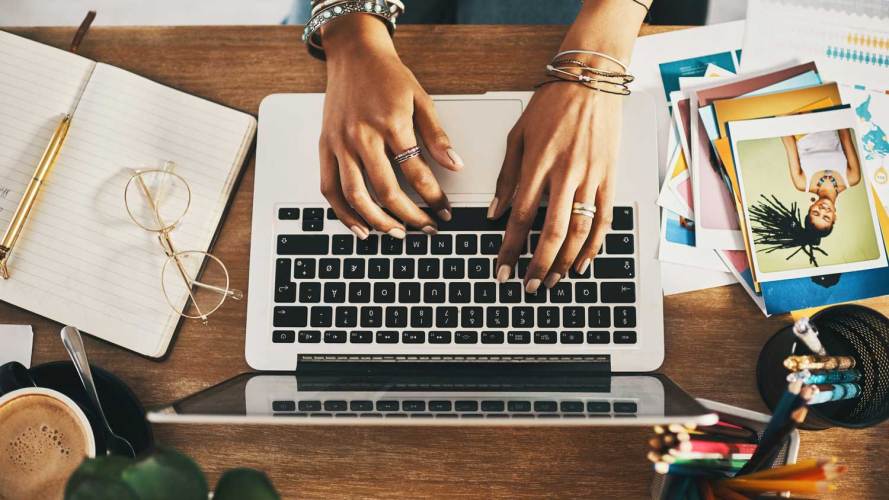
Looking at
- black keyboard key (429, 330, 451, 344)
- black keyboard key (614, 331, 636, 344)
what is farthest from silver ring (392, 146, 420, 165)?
black keyboard key (614, 331, 636, 344)

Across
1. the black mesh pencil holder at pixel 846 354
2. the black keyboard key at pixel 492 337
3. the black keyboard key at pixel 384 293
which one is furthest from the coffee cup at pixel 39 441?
the black mesh pencil holder at pixel 846 354

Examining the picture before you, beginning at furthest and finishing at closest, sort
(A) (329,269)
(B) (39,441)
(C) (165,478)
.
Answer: (A) (329,269)
(B) (39,441)
(C) (165,478)

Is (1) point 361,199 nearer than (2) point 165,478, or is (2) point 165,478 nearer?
(2) point 165,478

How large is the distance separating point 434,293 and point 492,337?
0.09 meters

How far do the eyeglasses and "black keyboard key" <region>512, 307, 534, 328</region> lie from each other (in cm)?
35

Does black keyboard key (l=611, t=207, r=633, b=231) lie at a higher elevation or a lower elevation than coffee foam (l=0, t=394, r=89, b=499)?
higher

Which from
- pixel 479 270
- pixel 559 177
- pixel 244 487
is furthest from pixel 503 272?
pixel 244 487

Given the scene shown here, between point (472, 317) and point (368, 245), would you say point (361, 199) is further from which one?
point (472, 317)

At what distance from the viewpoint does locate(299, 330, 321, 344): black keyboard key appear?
0.74 m

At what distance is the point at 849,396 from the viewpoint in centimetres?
66

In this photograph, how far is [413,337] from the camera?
2.40ft

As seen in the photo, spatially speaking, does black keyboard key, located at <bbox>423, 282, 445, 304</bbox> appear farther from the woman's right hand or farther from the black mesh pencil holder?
the black mesh pencil holder

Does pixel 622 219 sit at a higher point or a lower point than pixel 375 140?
lower

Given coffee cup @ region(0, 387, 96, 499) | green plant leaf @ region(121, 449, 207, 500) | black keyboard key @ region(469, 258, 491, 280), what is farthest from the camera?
black keyboard key @ region(469, 258, 491, 280)
